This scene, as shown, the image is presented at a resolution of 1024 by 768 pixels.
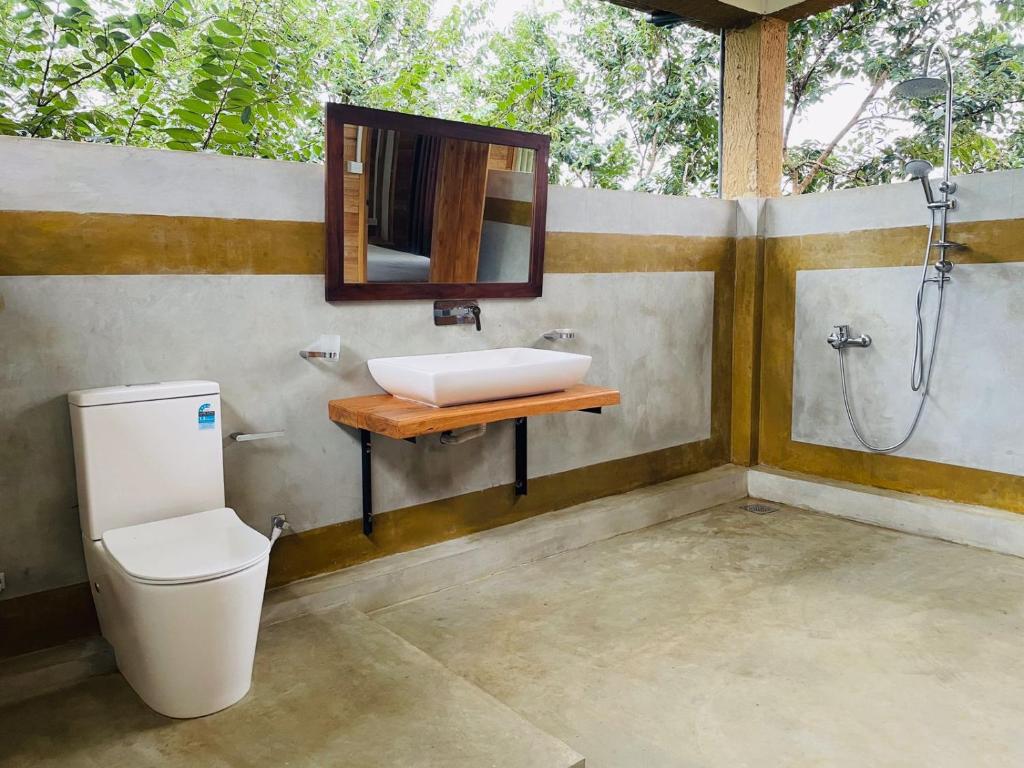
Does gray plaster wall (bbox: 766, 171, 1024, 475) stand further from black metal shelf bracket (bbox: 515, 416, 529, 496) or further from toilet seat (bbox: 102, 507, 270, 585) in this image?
toilet seat (bbox: 102, 507, 270, 585)

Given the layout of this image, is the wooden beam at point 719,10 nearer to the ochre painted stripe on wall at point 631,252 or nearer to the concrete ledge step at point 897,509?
the ochre painted stripe on wall at point 631,252

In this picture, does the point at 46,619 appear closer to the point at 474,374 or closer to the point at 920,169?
the point at 474,374

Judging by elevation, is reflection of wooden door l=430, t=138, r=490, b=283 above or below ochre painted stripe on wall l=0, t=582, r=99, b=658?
above

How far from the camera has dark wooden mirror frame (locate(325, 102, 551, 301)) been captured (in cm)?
258

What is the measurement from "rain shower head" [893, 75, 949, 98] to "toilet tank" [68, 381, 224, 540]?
2.99m

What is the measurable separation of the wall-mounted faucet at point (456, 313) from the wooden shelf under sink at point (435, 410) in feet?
1.33

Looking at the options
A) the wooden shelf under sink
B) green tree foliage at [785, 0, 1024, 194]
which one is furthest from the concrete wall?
green tree foliage at [785, 0, 1024, 194]

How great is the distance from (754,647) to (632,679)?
0.48 m

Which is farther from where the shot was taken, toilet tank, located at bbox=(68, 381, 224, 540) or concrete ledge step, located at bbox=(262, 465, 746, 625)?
concrete ledge step, located at bbox=(262, 465, 746, 625)

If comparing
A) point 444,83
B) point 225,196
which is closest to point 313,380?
point 225,196

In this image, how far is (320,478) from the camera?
9.11 ft

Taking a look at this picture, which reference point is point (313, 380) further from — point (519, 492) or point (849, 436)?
point (849, 436)

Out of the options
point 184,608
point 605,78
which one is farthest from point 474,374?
point 605,78

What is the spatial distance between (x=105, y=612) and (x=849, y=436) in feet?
11.2
